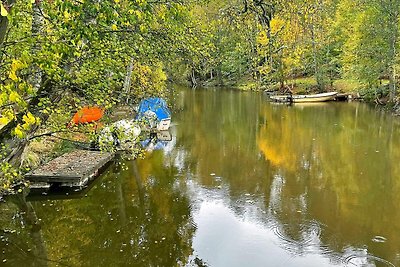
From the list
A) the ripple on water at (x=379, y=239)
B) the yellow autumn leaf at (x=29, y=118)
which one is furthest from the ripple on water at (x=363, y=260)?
the yellow autumn leaf at (x=29, y=118)

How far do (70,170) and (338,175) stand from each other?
9.25m

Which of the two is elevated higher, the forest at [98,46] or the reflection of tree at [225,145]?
the forest at [98,46]

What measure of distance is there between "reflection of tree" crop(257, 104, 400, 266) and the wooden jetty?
247 inches

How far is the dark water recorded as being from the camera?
369 inches

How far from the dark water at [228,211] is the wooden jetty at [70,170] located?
533mm

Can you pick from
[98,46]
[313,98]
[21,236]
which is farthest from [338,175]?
[313,98]

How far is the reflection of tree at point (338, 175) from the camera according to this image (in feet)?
35.0

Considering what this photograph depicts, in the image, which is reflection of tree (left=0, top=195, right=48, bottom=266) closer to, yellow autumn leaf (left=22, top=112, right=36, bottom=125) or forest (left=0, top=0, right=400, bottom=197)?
forest (left=0, top=0, right=400, bottom=197)

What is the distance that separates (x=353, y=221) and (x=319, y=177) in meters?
3.98

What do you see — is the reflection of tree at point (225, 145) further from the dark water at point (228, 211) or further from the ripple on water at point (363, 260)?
the ripple on water at point (363, 260)

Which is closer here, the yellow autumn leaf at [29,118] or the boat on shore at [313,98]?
the yellow autumn leaf at [29,118]

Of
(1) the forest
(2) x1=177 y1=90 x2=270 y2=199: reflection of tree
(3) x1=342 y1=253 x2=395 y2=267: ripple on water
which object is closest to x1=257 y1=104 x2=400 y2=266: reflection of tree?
(3) x1=342 y1=253 x2=395 y2=267: ripple on water

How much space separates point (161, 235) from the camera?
10.3 meters

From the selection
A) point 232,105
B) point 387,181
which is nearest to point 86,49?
point 387,181
